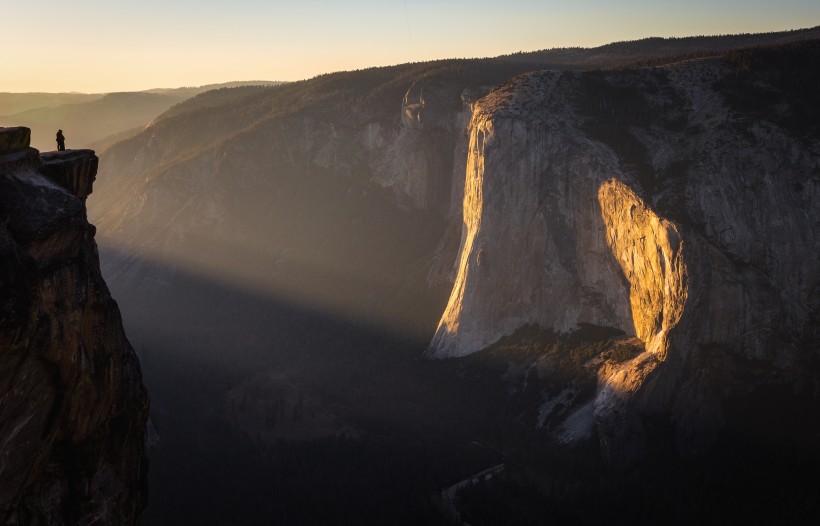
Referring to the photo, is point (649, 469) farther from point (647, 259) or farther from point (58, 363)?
point (58, 363)

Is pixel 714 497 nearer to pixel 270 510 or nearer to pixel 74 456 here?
pixel 270 510

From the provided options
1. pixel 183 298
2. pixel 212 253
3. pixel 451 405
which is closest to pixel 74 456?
pixel 451 405

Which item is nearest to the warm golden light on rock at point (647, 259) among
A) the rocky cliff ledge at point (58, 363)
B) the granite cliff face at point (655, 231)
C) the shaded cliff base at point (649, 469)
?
the granite cliff face at point (655, 231)

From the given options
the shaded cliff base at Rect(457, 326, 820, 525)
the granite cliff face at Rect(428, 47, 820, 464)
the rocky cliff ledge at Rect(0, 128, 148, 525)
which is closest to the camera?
the rocky cliff ledge at Rect(0, 128, 148, 525)

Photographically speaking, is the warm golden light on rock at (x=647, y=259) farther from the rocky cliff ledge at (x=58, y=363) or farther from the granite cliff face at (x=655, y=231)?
the rocky cliff ledge at (x=58, y=363)

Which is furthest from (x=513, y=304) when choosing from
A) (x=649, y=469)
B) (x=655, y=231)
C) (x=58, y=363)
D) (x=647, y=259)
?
(x=58, y=363)

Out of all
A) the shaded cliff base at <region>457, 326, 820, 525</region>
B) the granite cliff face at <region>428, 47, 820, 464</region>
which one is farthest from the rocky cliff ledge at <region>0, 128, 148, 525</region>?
the granite cliff face at <region>428, 47, 820, 464</region>

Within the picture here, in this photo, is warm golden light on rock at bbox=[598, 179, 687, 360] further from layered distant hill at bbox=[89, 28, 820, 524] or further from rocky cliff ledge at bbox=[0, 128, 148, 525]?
rocky cliff ledge at bbox=[0, 128, 148, 525]
